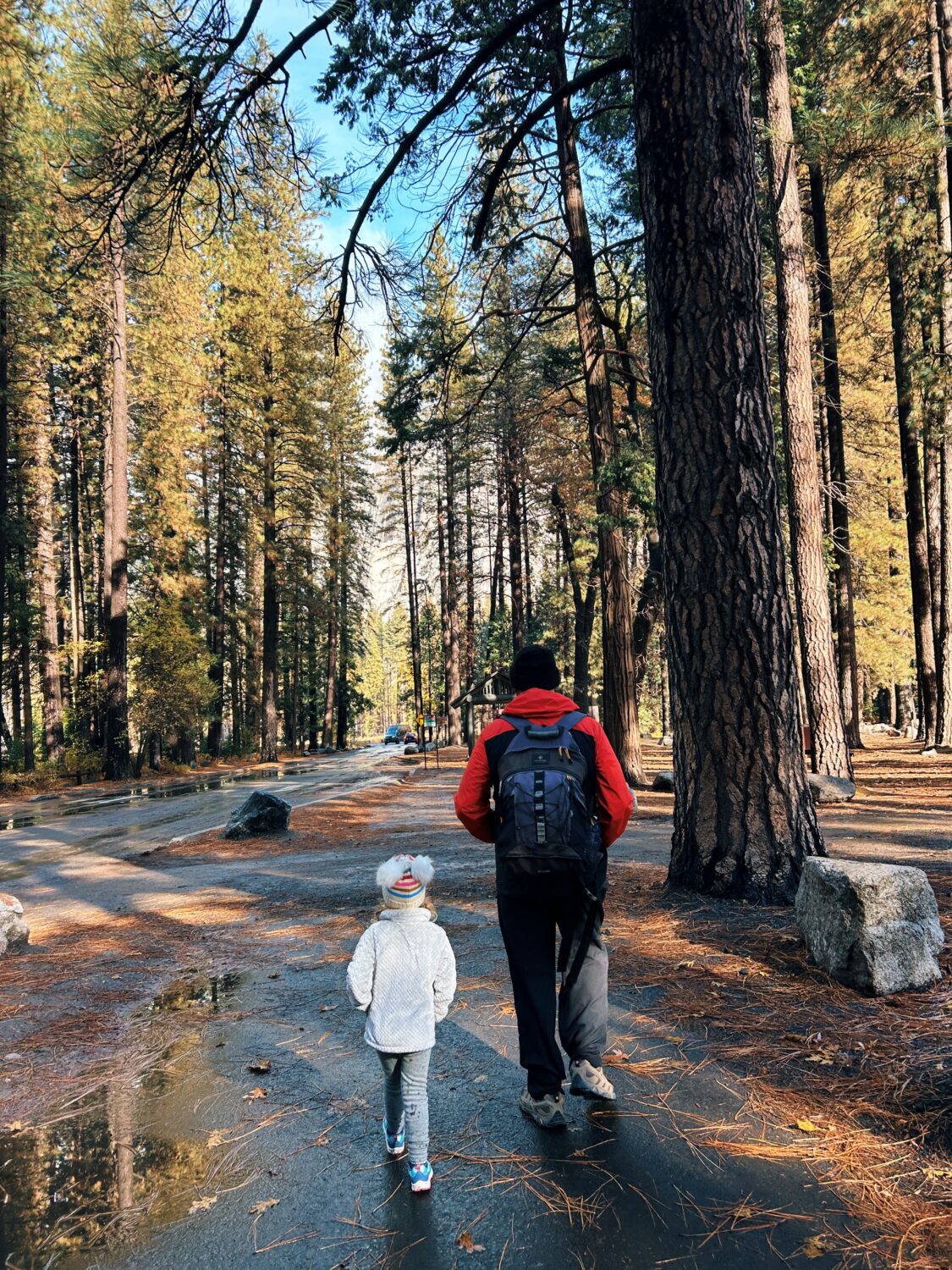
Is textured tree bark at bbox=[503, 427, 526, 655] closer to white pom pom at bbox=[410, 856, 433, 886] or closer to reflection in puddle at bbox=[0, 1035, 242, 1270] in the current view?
white pom pom at bbox=[410, 856, 433, 886]

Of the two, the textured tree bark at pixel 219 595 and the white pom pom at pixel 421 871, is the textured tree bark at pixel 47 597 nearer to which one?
the textured tree bark at pixel 219 595

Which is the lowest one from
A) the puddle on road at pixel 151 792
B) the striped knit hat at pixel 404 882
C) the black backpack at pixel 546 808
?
the puddle on road at pixel 151 792

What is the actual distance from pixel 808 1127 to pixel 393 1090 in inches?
61.5

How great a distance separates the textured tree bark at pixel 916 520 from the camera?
55.9 ft

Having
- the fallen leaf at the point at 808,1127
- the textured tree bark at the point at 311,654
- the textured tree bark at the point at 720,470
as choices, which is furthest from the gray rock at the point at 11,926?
the textured tree bark at the point at 311,654

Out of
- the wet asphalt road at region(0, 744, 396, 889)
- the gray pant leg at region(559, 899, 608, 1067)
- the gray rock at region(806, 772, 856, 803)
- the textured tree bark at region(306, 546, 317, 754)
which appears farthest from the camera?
the textured tree bark at region(306, 546, 317, 754)

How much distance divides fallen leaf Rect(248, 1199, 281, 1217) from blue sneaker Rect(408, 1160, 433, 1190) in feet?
1.52

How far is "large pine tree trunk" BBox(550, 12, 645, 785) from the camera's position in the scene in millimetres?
12617

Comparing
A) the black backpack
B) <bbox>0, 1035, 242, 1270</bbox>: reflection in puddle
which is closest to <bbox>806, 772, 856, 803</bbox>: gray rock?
the black backpack

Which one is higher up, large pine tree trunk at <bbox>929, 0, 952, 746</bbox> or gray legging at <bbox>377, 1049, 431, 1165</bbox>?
large pine tree trunk at <bbox>929, 0, 952, 746</bbox>

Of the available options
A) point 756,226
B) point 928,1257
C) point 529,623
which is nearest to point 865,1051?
point 928,1257

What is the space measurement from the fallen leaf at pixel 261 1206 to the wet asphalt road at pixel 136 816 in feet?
24.1

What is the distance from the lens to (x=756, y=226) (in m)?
5.68

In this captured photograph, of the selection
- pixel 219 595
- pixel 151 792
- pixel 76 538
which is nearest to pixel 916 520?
pixel 151 792
